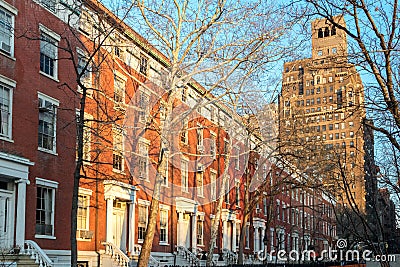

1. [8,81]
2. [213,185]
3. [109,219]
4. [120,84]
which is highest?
[120,84]

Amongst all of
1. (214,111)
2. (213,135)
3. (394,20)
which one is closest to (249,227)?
(213,135)

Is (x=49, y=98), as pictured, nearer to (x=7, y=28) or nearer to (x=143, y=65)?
(x=7, y=28)

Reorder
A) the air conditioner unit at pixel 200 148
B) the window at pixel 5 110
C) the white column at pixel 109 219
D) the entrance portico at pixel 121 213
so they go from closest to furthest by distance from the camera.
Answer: the window at pixel 5 110, the white column at pixel 109 219, the entrance portico at pixel 121 213, the air conditioner unit at pixel 200 148

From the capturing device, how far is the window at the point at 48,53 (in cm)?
2462

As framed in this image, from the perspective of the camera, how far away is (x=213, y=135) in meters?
44.9

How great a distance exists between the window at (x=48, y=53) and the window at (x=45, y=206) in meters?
4.83

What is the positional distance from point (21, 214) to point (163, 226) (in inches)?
586

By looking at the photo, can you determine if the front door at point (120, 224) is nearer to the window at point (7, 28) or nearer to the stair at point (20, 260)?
the stair at point (20, 260)

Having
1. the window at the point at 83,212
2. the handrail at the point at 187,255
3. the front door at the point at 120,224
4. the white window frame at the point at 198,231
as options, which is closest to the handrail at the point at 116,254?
the window at the point at 83,212

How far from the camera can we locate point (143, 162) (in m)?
32.8

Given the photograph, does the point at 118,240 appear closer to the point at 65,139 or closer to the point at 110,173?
the point at 110,173

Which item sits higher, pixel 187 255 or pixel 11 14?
pixel 11 14

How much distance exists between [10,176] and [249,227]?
115 ft

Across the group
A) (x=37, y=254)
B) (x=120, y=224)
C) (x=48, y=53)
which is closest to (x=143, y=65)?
(x=48, y=53)
